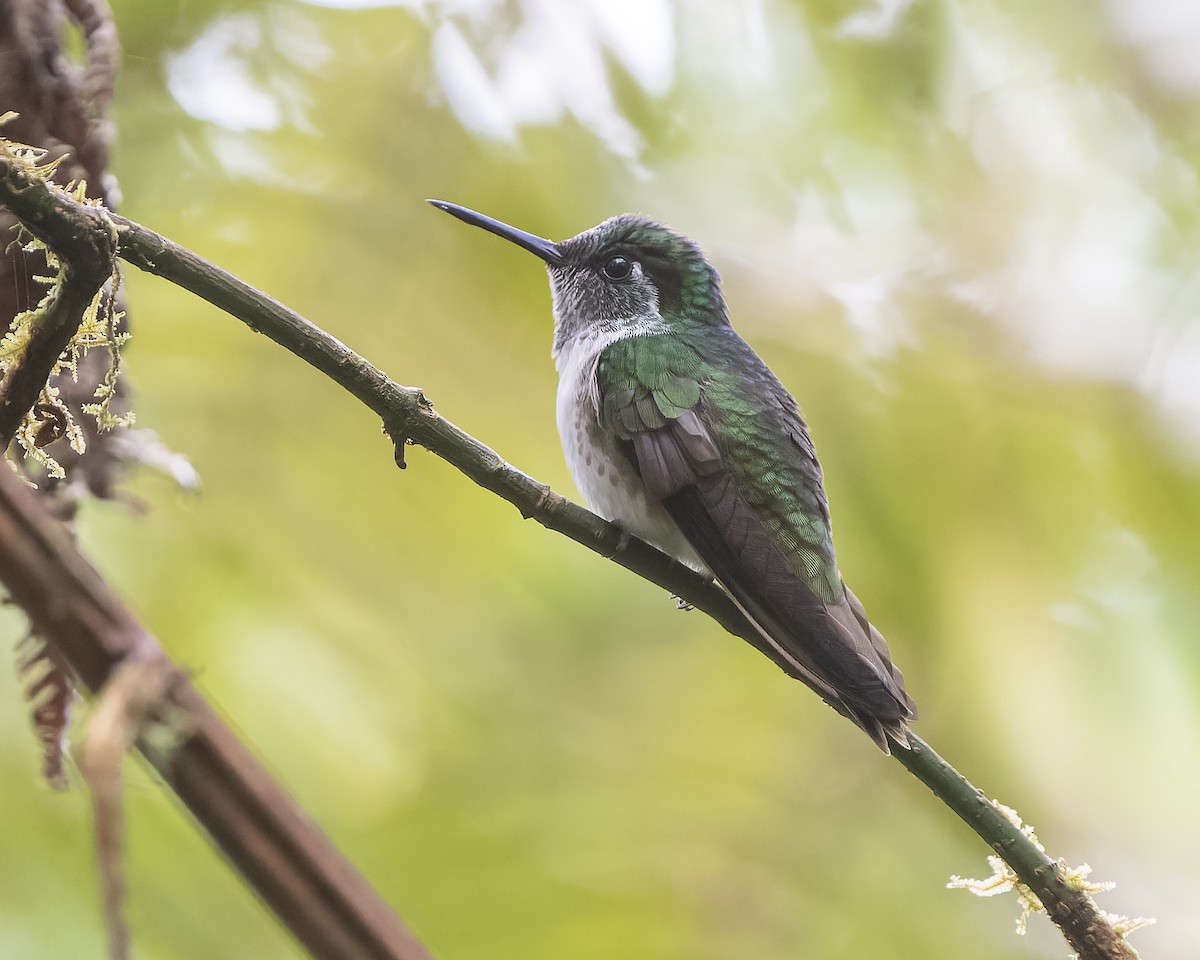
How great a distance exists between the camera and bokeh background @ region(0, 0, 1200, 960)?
2797 millimetres

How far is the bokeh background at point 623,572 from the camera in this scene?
9.18ft

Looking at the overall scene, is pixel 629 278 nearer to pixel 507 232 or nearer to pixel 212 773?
pixel 507 232

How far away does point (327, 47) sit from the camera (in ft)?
11.1

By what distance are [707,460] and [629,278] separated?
99cm

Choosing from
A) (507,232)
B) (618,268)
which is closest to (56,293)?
(507,232)

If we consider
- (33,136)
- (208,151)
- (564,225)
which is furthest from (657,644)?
(33,136)

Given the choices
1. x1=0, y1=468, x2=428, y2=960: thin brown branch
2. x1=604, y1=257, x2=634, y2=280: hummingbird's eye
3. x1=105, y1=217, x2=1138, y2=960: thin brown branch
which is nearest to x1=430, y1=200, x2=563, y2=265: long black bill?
x1=604, y1=257, x2=634, y2=280: hummingbird's eye

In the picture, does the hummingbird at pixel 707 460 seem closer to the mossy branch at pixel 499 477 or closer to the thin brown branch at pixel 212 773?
the mossy branch at pixel 499 477

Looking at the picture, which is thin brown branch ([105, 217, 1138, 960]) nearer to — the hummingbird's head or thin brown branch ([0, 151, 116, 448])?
thin brown branch ([0, 151, 116, 448])

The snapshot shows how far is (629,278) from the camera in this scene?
318cm

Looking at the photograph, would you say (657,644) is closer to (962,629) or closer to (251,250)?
(962,629)

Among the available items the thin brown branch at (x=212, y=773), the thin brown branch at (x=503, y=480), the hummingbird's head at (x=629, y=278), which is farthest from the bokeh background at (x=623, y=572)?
the thin brown branch at (x=212, y=773)

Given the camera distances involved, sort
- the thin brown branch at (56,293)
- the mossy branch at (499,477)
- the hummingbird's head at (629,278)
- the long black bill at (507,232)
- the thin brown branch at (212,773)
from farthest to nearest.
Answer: the hummingbird's head at (629,278) → the long black bill at (507,232) → the mossy branch at (499,477) → the thin brown branch at (56,293) → the thin brown branch at (212,773)

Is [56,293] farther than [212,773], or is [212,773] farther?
[56,293]
